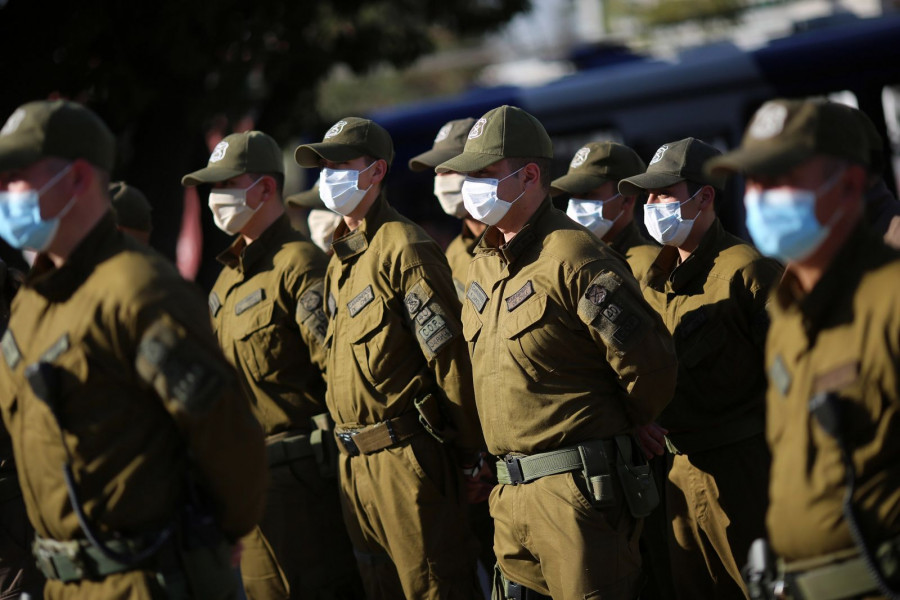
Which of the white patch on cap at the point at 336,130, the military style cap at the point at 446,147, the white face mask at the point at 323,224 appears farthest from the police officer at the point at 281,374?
the white face mask at the point at 323,224

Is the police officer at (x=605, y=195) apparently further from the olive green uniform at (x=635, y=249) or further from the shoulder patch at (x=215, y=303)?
the shoulder patch at (x=215, y=303)

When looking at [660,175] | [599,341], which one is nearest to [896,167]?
[660,175]

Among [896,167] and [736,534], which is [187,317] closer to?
[736,534]

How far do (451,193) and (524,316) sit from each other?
2271 millimetres

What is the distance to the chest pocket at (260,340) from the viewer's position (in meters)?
5.39

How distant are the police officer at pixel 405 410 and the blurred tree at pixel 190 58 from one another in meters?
4.34

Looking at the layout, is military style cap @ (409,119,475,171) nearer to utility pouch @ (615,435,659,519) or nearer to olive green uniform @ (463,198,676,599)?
olive green uniform @ (463,198,676,599)

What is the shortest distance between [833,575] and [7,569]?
332 centimetres

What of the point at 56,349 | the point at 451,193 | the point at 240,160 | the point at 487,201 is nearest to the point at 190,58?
the point at 451,193

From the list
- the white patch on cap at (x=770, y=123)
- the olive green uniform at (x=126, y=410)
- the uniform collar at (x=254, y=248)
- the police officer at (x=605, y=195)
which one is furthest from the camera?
the police officer at (x=605, y=195)

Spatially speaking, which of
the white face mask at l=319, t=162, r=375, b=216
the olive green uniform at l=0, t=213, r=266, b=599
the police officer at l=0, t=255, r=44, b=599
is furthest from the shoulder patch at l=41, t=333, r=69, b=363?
the white face mask at l=319, t=162, r=375, b=216

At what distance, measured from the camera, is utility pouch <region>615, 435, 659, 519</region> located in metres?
4.37

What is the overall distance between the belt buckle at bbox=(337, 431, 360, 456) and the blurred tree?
4.43 metres

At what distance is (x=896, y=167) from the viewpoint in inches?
440
